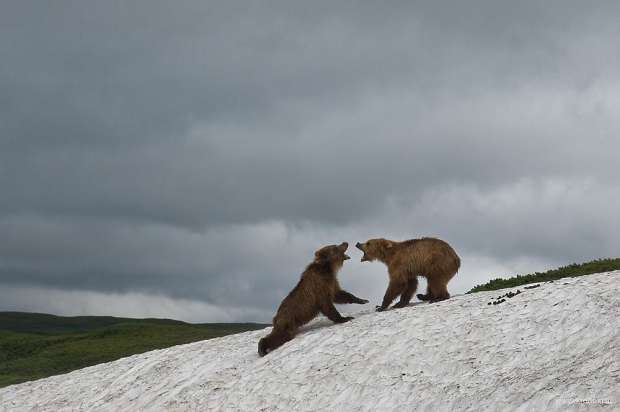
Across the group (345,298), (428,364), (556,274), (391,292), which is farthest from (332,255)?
(556,274)

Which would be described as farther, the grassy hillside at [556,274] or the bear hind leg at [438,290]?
→ the grassy hillside at [556,274]

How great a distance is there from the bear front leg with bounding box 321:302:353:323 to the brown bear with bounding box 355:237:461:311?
1.32m

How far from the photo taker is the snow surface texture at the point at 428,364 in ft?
49.0

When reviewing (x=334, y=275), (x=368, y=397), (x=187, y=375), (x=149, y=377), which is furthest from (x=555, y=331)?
(x=149, y=377)

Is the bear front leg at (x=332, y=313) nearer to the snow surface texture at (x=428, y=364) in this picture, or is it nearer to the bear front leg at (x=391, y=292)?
the snow surface texture at (x=428, y=364)

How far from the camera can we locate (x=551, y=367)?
15.4m

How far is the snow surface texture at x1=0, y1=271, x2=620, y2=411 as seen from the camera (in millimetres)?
14938

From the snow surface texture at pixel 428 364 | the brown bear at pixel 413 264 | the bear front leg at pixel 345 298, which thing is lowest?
the snow surface texture at pixel 428 364

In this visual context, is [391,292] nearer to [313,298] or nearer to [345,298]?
[345,298]

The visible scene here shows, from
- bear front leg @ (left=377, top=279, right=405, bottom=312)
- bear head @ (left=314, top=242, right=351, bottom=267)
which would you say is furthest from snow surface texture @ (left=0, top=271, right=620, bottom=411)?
bear head @ (left=314, top=242, right=351, bottom=267)

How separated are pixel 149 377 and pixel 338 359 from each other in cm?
680

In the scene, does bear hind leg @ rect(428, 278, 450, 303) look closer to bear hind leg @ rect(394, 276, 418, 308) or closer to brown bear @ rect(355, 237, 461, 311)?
brown bear @ rect(355, 237, 461, 311)

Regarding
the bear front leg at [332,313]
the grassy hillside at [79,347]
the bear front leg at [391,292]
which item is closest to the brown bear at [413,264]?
the bear front leg at [391,292]

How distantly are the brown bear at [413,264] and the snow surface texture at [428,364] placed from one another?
0.72 metres
